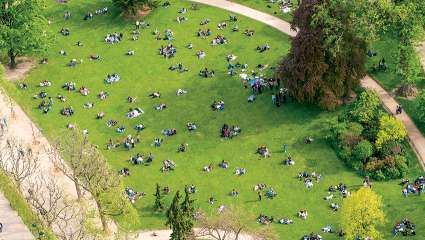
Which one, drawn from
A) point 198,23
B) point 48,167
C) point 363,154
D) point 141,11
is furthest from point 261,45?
point 48,167

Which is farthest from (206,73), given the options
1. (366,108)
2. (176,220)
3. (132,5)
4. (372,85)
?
(176,220)

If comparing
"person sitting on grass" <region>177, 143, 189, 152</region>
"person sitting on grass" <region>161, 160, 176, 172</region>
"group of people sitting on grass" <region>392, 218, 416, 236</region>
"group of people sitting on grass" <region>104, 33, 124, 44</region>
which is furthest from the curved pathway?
"person sitting on grass" <region>161, 160, 176, 172</region>

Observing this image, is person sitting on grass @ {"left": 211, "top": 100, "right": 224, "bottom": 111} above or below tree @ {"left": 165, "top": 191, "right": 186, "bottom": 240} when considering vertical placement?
below

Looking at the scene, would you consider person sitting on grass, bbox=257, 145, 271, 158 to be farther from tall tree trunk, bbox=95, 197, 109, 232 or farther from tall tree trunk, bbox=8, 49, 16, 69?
tall tree trunk, bbox=8, 49, 16, 69

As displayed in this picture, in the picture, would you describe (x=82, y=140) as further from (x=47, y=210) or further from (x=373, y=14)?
(x=373, y=14)

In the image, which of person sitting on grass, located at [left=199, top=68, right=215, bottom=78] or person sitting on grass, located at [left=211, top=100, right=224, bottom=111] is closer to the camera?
person sitting on grass, located at [left=211, top=100, right=224, bottom=111]

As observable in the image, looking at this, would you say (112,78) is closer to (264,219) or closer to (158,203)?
(158,203)

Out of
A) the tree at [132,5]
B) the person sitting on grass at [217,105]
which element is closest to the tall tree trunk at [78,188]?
the person sitting on grass at [217,105]
